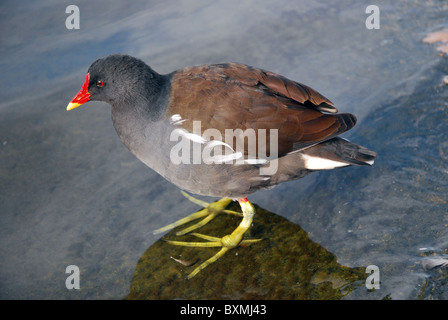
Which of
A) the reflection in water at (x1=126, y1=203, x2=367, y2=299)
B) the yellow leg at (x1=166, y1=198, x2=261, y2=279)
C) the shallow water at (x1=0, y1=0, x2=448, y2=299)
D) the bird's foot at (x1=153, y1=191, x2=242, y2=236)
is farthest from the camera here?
the bird's foot at (x1=153, y1=191, x2=242, y2=236)

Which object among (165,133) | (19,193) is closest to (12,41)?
(19,193)

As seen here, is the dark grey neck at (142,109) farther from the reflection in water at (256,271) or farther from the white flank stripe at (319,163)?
the white flank stripe at (319,163)

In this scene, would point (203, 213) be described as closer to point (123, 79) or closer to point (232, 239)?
point (232, 239)

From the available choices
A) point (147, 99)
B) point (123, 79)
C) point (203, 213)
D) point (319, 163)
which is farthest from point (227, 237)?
point (123, 79)

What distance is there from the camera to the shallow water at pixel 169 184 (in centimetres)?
273

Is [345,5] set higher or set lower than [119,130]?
higher

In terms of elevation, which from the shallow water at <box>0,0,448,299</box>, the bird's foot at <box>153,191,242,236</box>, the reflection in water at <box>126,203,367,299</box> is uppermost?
the shallow water at <box>0,0,448,299</box>

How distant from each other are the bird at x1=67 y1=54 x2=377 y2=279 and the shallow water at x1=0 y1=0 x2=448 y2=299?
0.40 m

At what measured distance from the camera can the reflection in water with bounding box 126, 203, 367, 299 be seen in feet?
8.32

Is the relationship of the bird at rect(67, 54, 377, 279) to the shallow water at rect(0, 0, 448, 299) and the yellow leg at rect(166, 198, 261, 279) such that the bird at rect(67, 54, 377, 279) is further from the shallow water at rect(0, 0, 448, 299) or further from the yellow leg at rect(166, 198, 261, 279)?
the shallow water at rect(0, 0, 448, 299)

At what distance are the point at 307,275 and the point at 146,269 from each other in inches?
36.9

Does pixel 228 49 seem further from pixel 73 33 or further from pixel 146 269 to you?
pixel 146 269

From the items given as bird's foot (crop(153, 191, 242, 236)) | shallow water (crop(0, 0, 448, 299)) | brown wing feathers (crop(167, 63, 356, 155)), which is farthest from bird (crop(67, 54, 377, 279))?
shallow water (crop(0, 0, 448, 299))

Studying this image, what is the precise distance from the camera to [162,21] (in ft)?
15.7
